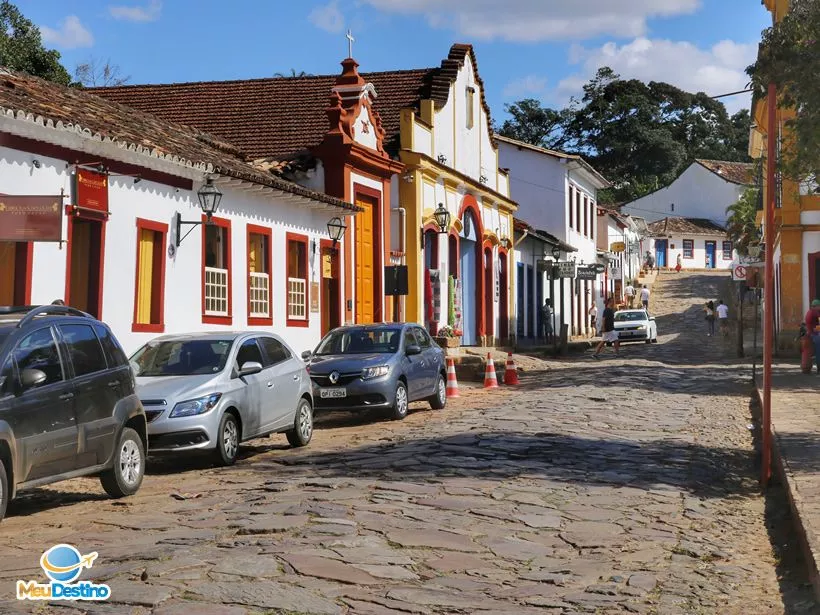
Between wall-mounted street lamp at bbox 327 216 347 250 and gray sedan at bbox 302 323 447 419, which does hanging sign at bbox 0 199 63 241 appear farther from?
wall-mounted street lamp at bbox 327 216 347 250

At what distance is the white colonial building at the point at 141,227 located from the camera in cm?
1470

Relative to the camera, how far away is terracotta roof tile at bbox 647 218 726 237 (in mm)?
89312

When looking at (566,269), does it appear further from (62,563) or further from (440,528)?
(62,563)

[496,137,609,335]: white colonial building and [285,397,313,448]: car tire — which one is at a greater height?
[496,137,609,335]: white colonial building

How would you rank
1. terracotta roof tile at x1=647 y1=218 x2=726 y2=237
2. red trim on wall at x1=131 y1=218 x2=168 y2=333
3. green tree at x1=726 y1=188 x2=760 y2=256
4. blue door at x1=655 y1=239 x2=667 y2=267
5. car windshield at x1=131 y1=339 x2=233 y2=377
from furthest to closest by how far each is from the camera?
blue door at x1=655 y1=239 x2=667 y2=267, terracotta roof tile at x1=647 y1=218 x2=726 y2=237, green tree at x1=726 y1=188 x2=760 y2=256, red trim on wall at x1=131 y1=218 x2=168 y2=333, car windshield at x1=131 y1=339 x2=233 y2=377

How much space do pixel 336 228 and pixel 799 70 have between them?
47.4 ft

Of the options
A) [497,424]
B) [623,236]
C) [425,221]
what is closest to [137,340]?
[497,424]

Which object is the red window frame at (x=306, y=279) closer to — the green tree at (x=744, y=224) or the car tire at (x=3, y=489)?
the car tire at (x=3, y=489)

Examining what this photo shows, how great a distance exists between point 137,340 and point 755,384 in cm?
1235

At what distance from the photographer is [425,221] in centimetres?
3058

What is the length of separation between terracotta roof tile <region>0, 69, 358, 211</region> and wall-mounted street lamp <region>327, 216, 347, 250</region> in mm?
716

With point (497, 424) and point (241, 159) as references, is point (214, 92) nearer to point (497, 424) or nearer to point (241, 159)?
point (241, 159)

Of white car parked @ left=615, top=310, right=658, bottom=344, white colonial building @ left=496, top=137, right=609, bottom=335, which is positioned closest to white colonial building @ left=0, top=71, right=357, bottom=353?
white colonial building @ left=496, top=137, right=609, bottom=335

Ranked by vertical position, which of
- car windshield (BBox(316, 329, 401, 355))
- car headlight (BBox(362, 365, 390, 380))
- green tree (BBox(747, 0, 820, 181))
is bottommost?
car headlight (BBox(362, 365, 390, 380))
